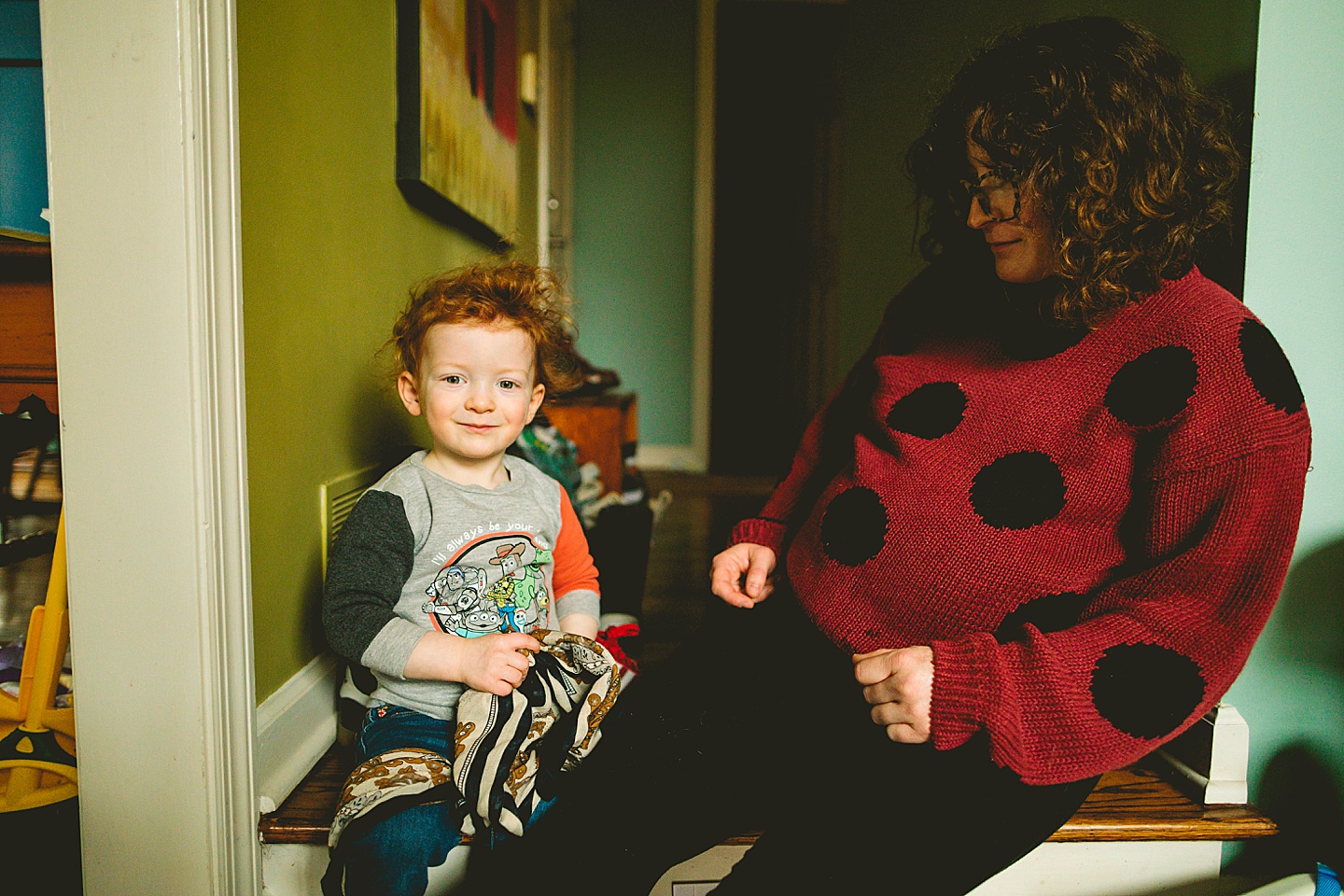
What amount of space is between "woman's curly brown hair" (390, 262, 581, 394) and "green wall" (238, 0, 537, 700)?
152 mm

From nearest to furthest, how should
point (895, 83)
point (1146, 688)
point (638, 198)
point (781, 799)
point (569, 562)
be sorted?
1. point (1146, 688)
2. point (781, 799)
3. point (569, 562)
4. point (895, 83)
5. point (638, 198)

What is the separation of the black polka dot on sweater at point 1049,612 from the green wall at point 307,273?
2.77 feet

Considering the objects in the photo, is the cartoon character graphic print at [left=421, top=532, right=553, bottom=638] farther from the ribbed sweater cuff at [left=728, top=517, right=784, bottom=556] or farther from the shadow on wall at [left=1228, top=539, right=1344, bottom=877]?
the shadow on wall at [left=1228, top=539, right=1344, bottom=877]

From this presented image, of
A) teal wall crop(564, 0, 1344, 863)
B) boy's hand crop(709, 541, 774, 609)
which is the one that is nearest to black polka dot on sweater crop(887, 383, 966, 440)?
boy's hand crop(709, 541, 774, 609)

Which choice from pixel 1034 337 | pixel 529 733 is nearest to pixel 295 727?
pixel 529 733

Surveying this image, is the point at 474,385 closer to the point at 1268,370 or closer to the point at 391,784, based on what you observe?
the point at 391,784

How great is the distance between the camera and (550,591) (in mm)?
1081

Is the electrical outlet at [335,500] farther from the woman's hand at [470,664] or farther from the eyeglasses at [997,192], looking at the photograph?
the eyeglasses at [997,192]

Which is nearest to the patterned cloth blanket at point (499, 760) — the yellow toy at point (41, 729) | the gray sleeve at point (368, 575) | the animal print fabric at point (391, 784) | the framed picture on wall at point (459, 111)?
the animal print fabric at point (391, 784)

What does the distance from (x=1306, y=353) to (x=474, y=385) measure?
41.7 inches

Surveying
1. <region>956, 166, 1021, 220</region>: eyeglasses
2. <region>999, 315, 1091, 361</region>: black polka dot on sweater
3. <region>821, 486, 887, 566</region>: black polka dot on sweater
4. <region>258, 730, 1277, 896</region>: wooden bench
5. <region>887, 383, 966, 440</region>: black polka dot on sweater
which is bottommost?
<region>258, 730, 1277, 896</region>: wooden bench

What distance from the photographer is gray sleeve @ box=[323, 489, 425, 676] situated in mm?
874

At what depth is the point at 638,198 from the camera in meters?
4.62

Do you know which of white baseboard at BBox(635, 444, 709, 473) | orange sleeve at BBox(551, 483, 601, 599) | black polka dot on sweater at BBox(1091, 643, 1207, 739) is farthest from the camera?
white baseboard at BBox(635, 444, 709, 473)
